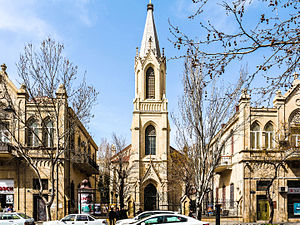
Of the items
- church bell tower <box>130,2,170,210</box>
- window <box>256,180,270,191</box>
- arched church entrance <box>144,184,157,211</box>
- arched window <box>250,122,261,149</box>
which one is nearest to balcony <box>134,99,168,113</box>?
church bell tower <box>130,2,170,210</box>

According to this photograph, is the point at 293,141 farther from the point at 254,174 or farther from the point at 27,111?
the point at 27,111

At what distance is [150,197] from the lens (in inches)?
1977

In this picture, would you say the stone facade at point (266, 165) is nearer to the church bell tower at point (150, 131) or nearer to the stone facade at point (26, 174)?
the stone facade at point (26, 174)

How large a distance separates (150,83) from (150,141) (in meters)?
7.72

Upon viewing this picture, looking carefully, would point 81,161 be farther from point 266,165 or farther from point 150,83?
point 150,83

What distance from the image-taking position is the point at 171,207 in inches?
1961

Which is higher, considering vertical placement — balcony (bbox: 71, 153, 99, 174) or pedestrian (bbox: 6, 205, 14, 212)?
balcony (bbox: 71, 153, 99, 174)

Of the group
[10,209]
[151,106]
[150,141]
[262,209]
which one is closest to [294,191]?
[262,209]

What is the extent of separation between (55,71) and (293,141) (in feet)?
70.7

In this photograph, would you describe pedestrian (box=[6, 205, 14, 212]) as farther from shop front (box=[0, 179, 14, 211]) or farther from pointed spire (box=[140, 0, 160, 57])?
pointed spire (box=[140, 0, 160, 57])

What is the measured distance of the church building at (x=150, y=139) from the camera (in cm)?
4953

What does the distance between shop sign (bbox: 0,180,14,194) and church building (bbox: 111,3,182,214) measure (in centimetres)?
1689

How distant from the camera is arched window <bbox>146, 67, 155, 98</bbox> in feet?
177

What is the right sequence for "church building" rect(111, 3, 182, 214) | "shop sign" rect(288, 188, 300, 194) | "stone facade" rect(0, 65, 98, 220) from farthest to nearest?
"church building" rect(111, 3, 182, 214)
"shop sign" rect(288, 188, 300, 194)
"stone facade" rect(0, 65, 98, 220)
